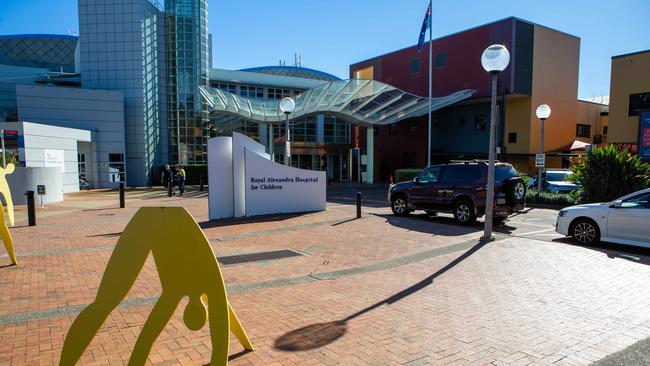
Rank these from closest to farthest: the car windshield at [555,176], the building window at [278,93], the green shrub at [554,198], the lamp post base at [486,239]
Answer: the lamp post base at [486,239]
the green shrub at [554,198]
the car windshield at [555,176]
the building window at [278,93]

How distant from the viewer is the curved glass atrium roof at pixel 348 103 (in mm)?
26781

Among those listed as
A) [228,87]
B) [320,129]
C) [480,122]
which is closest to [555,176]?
[480,122]

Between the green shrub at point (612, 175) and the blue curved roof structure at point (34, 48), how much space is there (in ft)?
231

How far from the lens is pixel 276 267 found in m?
7.07

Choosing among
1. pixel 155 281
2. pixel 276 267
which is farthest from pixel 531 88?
pixel 155 281

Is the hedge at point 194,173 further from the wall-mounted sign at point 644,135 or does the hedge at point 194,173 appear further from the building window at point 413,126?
the wall-mounted sign at point 644,135

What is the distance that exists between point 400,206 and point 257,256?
726cm

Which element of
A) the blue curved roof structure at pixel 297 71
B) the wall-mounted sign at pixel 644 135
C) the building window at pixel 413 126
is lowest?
the wall-mounted sign at pixel 644 135

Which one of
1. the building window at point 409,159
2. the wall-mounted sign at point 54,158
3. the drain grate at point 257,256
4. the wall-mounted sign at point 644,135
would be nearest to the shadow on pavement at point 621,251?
the drain grate at point 257,256

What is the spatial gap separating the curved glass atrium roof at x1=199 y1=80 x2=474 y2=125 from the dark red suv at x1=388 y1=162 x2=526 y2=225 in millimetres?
14381

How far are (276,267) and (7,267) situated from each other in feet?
15.5

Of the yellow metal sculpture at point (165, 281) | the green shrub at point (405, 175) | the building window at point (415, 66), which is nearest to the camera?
the yellow metal sculpture at point (165, 281)

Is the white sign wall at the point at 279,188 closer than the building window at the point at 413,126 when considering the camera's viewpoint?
Yes

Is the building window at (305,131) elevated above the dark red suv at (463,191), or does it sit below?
above
